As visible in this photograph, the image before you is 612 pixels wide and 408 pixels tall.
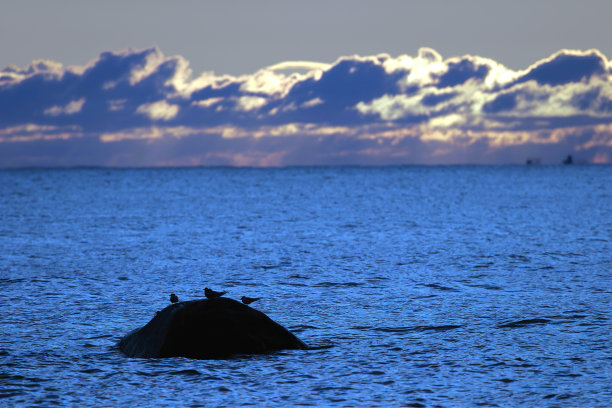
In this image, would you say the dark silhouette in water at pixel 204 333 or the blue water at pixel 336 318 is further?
the dark silhouette in water at pixel 204 333

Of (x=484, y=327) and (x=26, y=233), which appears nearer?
(x=484, y=327)

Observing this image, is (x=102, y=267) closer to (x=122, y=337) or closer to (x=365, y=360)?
(x=122, y=337)

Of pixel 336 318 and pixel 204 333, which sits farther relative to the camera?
pixel 336 318

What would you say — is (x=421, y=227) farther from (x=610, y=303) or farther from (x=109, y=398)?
(x=109, y=398)

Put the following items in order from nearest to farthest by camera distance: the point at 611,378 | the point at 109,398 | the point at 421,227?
1. the point at 109,398
2. the point at 611,378
3. the point at 421,227

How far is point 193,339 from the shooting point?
15023 millimetres

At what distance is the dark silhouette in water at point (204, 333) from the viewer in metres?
15.0

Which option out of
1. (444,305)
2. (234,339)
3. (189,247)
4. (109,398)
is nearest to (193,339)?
(234,339)

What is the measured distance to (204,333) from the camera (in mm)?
15086

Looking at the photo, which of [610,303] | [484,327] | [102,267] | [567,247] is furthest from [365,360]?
[567,247]

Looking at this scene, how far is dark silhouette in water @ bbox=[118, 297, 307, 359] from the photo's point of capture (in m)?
15.0

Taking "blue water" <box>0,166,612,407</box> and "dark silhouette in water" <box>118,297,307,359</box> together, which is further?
"dark silhouette in water" <box>118,297,307,359</box>

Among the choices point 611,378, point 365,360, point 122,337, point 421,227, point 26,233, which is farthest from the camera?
point 421,227

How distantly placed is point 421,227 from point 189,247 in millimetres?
20073
